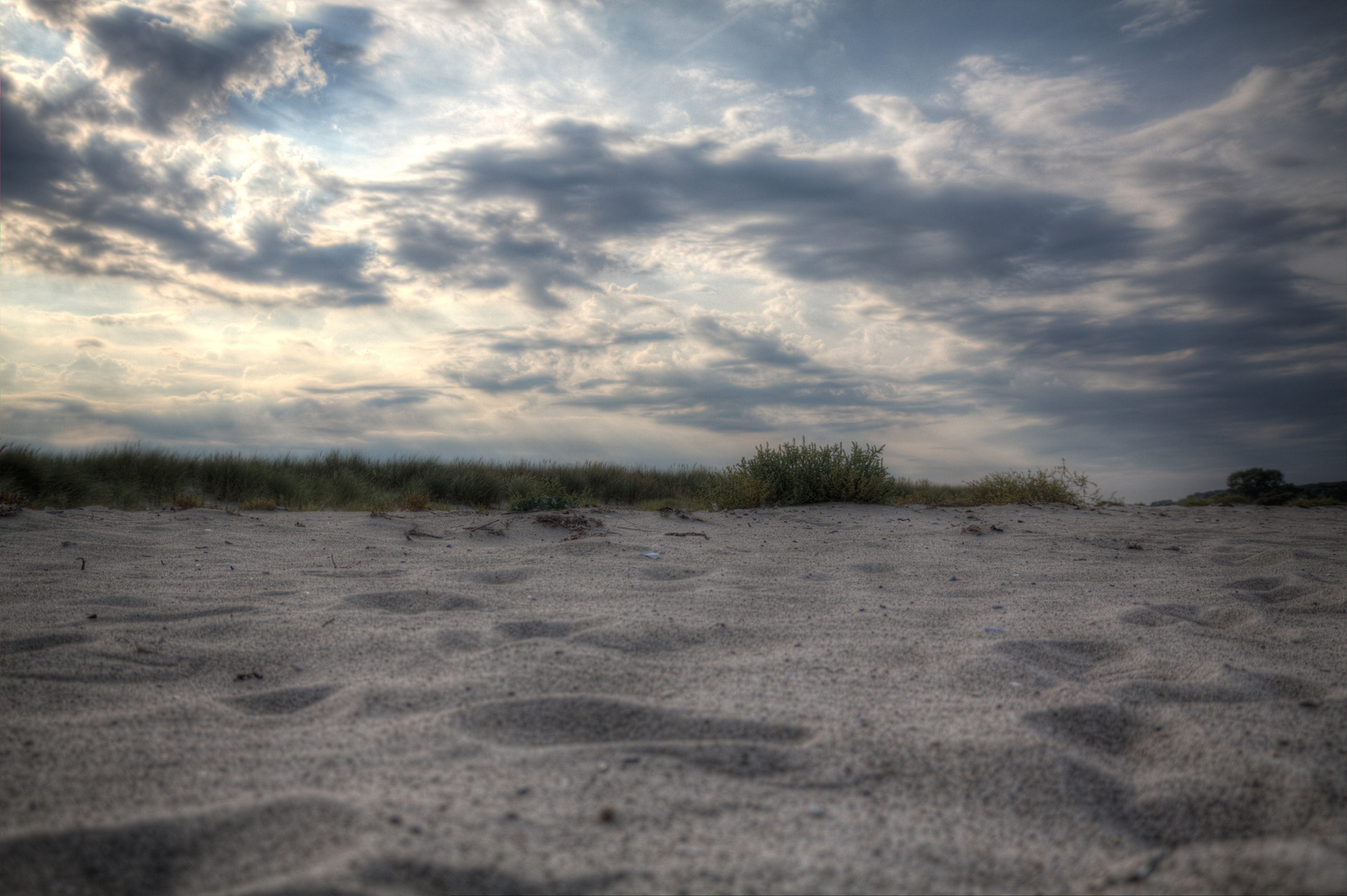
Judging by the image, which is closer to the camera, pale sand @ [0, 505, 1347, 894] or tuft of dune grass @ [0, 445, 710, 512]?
pale sand @ [0, 505, 1347, 894]

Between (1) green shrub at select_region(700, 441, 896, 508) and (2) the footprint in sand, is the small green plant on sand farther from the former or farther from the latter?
(2) the footprint in sand

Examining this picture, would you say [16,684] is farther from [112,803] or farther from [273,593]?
[273,593]

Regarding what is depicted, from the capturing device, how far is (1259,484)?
1066 cm

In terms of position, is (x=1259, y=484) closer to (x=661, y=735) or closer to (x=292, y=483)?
(x=661, y=735)

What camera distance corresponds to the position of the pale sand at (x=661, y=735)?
4.43 ft

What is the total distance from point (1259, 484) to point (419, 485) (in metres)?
13.1

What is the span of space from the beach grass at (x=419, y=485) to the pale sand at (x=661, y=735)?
425 cm

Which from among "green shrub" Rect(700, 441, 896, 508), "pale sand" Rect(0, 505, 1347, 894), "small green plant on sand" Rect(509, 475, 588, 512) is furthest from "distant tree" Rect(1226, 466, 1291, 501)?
"small green plant on sand" Rect(509, 475, 588, 512)

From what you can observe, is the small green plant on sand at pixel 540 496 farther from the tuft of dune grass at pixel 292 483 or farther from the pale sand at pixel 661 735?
the pale sand at pixel 661 735

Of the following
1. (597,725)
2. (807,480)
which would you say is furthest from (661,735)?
(807,480)

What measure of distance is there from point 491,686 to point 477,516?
553 cm

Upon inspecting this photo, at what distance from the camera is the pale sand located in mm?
1350

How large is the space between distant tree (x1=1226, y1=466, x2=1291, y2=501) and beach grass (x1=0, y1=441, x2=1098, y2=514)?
3397mm

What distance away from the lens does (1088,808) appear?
5.34 ft
